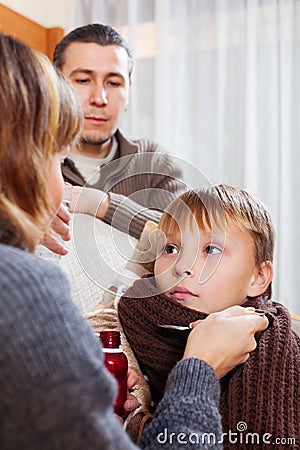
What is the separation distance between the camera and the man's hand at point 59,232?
3.59ft

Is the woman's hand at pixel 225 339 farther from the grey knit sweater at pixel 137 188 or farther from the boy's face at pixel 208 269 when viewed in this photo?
the grey knit sweater at pixel 137 188

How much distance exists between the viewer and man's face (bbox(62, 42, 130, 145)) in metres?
2.07

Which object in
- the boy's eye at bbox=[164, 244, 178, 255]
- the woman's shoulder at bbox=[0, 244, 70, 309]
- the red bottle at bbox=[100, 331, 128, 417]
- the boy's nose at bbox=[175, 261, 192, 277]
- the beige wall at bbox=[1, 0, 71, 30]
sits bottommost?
the red bottle at bbox=[100, 331, 128, 417]

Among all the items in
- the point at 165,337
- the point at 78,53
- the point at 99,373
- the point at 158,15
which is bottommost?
the point at 165,337

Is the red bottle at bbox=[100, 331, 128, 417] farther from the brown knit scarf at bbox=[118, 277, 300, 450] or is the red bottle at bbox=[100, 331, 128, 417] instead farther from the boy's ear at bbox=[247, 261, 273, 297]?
the boy's ear at bbox=[247, 261, 273, 297]

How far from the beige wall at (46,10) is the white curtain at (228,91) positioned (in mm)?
179

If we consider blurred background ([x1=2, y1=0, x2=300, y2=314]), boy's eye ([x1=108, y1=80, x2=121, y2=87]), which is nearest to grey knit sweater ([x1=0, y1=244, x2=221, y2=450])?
boy's eye ([x1=108, y1=80, x2=121, y2=87])

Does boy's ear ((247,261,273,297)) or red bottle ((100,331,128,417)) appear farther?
boy's ear ((247,261,273,297))

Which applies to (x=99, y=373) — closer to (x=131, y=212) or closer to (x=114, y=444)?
(x=114, y=444)

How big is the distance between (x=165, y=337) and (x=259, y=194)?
57.8 inches

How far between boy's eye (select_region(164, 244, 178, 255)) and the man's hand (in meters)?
0.20

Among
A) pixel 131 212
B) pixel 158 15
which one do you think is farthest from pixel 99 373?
pixel 158 15

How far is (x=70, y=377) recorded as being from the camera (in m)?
0.58

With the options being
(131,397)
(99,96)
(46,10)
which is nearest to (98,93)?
(99,96)
